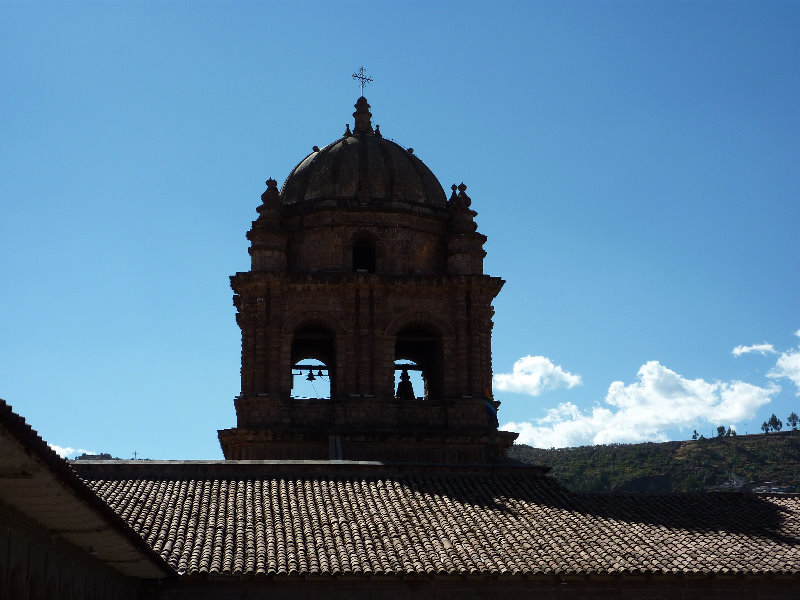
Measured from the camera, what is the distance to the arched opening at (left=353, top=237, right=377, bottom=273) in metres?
30.8

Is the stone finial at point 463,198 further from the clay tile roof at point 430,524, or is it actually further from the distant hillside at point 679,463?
the distant hillside at point 679,463

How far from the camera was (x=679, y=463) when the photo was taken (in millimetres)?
77000

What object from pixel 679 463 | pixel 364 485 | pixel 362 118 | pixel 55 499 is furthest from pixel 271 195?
pixel 679 463

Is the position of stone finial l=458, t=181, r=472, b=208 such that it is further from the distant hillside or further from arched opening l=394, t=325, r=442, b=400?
the distant hillside

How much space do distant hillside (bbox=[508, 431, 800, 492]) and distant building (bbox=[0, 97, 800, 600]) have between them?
3716 cm

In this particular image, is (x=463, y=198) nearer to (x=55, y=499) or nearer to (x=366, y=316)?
(x=366, y=316)

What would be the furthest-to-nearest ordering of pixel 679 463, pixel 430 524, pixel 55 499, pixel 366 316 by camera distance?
pixel 679 463
pixel 366 316
pixel 430 524
pixel 55 499

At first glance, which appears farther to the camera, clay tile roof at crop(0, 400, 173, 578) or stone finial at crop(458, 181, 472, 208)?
stone finial at crop(458, 181, 472, 208)

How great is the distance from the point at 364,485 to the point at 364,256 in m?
8.85

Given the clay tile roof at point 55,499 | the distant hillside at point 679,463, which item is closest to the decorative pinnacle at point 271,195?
the clay tile roof at point 55,499

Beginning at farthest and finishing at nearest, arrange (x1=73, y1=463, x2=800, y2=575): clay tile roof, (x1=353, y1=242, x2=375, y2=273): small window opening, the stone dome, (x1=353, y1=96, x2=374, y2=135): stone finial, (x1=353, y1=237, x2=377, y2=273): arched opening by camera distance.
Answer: (x1=353, y1=96, x2=374, y2=135): stone finial
(x1=353, y1=242, x2=375, y2=273): small window opening
the stone dome
(x1=353, y1=237, x2=377, y2=273): arched opening
(x1=73, y1=463, x2=800, y2=575): clay tile roof

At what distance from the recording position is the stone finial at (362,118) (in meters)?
32.8

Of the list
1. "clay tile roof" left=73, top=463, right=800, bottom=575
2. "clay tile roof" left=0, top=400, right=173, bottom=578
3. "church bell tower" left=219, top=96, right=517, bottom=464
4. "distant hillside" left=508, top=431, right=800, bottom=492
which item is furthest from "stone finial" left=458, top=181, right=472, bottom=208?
"distant hillside" left=508, top=431, right=800, bottom=492

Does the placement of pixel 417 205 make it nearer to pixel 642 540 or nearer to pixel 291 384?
A: pixel 291 384
